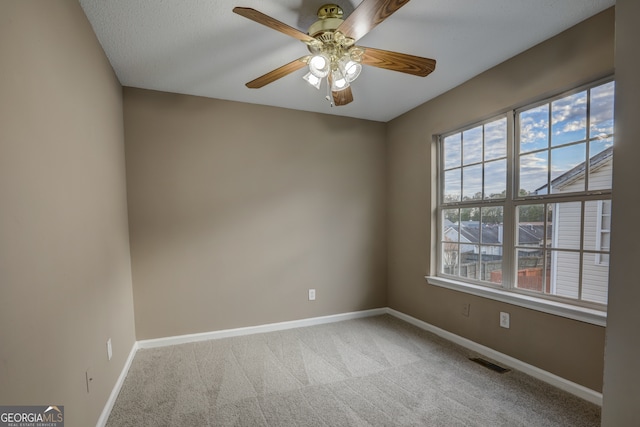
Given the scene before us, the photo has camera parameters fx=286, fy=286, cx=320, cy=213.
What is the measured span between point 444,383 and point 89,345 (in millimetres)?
2342

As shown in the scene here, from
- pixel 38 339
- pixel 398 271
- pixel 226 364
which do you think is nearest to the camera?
pixel 38 339

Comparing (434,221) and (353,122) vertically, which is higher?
(353,122)

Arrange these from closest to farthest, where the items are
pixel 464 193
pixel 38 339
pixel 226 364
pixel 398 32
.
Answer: pixel 38 339, pixel 398 32, pixel 226 364, pixel 464 193

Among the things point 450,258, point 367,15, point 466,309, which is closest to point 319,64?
point 367,15

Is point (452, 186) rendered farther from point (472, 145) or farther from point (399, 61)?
point (399, 61)

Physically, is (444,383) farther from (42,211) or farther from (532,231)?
(42,211)

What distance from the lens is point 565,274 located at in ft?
6.89

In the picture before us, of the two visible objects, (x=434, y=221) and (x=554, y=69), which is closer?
(x=554, y=69)

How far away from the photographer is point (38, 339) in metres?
1.08

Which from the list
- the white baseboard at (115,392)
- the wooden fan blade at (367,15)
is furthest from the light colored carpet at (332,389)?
the wooden fan blade at (367,15)

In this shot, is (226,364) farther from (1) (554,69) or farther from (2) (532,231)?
(1) (554,69)

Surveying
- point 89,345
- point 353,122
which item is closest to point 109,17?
point 89,345

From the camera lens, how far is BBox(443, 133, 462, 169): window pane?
2.98m

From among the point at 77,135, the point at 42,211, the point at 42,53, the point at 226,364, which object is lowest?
the point at 226,364
